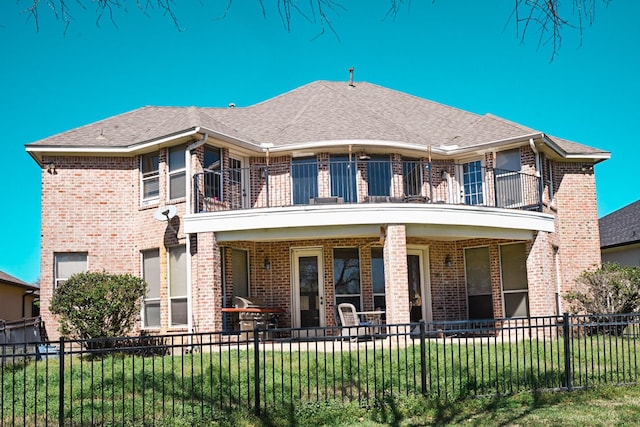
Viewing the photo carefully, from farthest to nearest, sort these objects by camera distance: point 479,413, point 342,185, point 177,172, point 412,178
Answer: point 412,178 < point 342,185 < point 177,172 < point 479,413

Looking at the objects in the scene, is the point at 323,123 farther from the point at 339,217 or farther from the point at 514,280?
the point at 514,280

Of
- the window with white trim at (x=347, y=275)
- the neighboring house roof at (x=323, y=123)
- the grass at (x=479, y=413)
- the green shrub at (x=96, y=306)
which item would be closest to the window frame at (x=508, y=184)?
the neighboring house roof at (x=323, y=123)

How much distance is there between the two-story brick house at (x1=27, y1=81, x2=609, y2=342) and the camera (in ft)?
54.2

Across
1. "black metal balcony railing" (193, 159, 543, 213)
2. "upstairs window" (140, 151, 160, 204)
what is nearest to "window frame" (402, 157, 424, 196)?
"black metal balcony railing" (193, 159, 543, 213)

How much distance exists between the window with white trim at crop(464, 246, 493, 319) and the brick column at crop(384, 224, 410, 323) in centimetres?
439

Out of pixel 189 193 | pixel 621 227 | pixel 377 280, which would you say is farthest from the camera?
pixel 621 227

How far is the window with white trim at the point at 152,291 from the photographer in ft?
59.5

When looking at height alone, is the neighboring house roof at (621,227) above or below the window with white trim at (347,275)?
above

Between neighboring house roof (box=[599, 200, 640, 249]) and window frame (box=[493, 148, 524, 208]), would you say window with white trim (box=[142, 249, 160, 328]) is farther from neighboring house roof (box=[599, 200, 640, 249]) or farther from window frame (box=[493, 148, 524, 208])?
neighboring house roof (box=[599, 200, 640, 249])

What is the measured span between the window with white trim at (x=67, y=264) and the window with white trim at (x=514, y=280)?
35.9 feet

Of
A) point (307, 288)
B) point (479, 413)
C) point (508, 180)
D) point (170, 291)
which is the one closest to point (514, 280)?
point (508, 180)

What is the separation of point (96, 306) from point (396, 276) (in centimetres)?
663

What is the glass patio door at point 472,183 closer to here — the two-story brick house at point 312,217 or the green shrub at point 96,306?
the two-story brick house at point 312,217

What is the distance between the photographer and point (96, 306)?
52.2 feet
